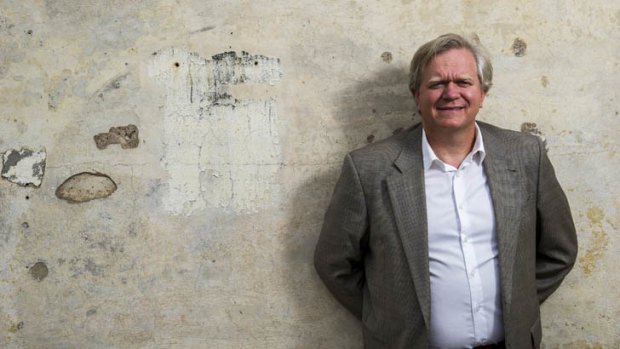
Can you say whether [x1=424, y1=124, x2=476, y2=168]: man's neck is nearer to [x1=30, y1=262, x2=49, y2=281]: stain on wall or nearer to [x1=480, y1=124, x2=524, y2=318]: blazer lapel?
[x1=480, y1=124, x2=524, y2=318]: blazer lapel

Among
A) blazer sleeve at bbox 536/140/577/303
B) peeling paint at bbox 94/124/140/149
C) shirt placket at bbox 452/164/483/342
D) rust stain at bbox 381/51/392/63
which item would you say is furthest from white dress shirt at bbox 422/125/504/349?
peeling paint at bbox 94/124/140/149

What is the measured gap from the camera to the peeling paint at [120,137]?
7.29 ft

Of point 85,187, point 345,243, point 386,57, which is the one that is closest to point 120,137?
point 85,187

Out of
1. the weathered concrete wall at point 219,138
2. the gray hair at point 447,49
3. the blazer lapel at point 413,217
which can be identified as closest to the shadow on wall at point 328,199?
the weathered concrete wall at point 219,138

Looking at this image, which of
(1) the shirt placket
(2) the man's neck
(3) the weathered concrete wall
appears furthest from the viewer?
(3) the weathered concrete wall

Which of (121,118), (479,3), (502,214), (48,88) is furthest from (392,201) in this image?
(48,88)

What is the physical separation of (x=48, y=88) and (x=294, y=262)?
124 cm

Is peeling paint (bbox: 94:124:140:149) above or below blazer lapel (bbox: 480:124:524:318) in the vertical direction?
above

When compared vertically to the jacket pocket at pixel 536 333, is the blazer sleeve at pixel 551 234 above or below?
above

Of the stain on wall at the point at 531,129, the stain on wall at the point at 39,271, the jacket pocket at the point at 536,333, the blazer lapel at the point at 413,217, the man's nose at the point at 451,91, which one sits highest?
the man's nose at the point at 451,91

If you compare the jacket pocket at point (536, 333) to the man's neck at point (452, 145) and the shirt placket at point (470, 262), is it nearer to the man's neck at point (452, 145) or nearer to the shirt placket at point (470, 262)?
the shirt placket at point (470, 262)

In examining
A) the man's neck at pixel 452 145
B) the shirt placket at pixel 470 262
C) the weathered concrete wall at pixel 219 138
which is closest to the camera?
the shirt placket at pixel 470 262

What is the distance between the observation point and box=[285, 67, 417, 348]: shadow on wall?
7.34 feet

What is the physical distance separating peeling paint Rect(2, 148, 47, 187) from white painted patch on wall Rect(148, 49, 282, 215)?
51cm
